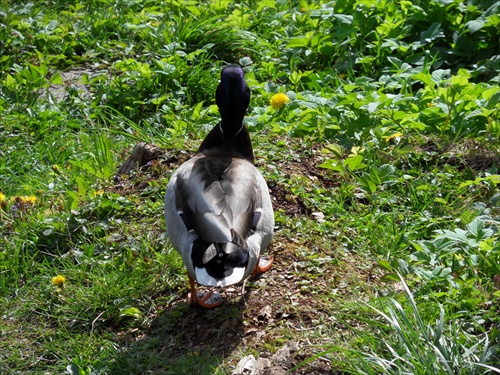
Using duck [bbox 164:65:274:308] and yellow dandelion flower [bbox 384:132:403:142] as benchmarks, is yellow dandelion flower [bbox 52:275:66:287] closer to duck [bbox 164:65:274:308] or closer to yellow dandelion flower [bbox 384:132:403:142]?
duck [bbox 164:65:274:308]

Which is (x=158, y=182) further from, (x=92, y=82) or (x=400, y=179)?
(x=92, y=82)

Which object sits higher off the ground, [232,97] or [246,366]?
[232,97]

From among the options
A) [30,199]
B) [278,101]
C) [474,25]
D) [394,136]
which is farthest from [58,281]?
[474,25]

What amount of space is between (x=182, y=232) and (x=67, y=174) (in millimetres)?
1885

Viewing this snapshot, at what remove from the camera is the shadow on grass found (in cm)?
397

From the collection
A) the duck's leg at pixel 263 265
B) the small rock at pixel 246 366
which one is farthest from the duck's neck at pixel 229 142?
the small rock at pixel 246 366

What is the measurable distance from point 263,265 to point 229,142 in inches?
31.2

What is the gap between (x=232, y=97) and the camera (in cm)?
478

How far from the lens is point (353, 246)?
4.68m

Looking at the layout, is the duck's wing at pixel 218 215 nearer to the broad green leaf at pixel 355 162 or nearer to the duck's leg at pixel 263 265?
the duck's leg at pixel 263 265

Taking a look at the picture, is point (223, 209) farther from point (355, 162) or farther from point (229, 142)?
point (355, 162)

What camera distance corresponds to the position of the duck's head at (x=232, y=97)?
4734mm

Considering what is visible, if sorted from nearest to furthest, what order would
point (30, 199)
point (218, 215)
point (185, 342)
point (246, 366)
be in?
point (246, 366) < point (218, 215) < point (185, 342) < point (30, 199)

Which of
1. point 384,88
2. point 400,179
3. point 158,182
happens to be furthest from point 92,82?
point 400,179
